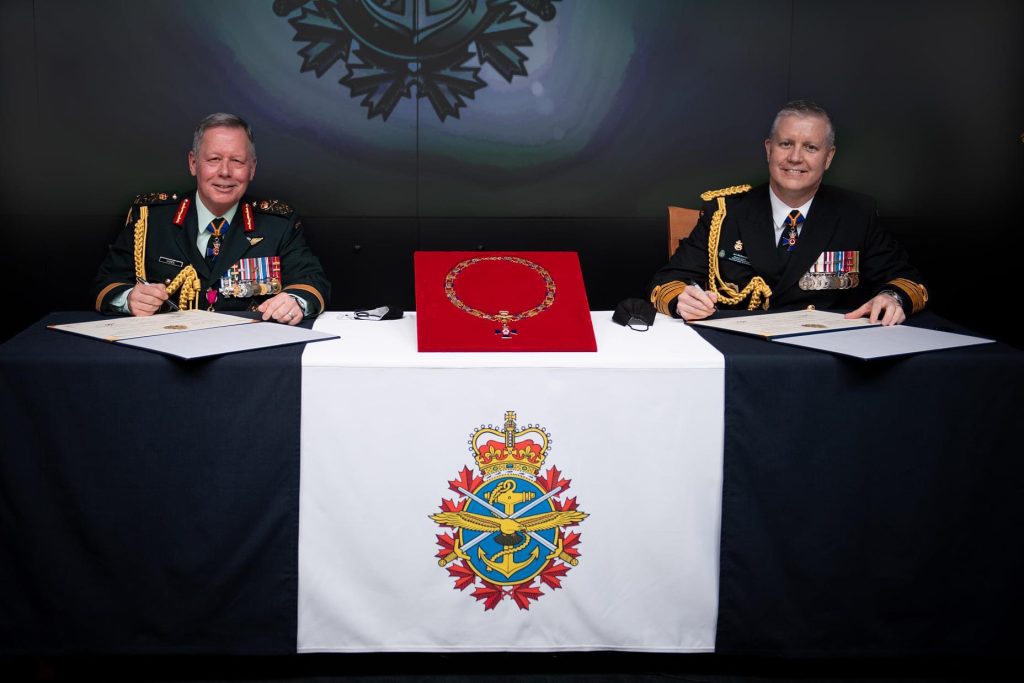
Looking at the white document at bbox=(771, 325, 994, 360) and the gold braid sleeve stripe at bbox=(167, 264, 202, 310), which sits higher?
the gold braid sleeve stripe at bbox=(167, 264, 202, 310)

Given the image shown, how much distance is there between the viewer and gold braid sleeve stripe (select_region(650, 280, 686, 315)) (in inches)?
101

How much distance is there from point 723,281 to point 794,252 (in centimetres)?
22

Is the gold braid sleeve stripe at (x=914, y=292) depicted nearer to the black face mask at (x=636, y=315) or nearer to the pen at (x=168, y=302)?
the black face mask at (x=636, y=315)

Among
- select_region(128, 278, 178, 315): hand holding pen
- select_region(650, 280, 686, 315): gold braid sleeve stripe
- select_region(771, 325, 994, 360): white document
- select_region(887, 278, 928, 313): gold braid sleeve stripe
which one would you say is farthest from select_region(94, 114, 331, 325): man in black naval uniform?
select_region(887, 278, 928, 313): gold braid sleeve stripe

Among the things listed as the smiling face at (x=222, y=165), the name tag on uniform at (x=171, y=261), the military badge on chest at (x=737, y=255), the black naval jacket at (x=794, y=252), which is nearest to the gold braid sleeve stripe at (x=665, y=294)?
the black naval jacket at (x=794, y=252)

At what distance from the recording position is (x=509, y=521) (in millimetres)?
2035

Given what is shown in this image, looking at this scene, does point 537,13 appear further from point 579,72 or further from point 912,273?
point 912,273

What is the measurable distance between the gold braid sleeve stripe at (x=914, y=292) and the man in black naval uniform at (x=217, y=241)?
1.60m

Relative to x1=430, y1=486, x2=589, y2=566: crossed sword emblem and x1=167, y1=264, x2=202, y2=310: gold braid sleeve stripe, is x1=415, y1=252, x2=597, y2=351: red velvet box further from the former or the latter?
x1=167, y1=264, x2=202, y2=310: gold braid sleeve stripe

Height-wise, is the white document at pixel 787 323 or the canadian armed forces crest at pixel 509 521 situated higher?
the white document at pixel 787 323

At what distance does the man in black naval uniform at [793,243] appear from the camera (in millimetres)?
2625

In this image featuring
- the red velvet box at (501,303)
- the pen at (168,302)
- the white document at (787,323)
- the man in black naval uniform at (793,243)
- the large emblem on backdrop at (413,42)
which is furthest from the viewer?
the large emblem on backdrop at (413,42)

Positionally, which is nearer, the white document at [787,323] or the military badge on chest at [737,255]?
the white document at [787,323]

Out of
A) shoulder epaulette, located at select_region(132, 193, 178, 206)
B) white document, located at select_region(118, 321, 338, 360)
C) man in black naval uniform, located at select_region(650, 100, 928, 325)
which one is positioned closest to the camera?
white document, located at select_region(118, 321, 338, 360)
